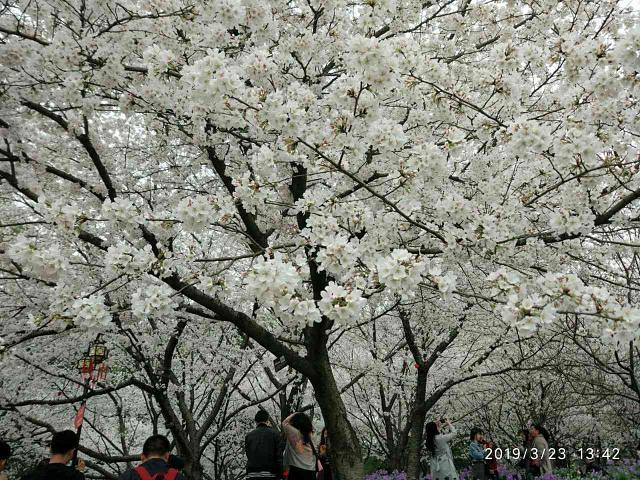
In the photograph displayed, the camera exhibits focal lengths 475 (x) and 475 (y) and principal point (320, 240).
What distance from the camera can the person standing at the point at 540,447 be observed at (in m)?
8.67

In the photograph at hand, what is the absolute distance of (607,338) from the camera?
2850 mm

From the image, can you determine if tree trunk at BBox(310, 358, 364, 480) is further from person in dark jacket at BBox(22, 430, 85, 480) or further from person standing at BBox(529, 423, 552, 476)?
person standing at BBox(529, 423, 552, 476)

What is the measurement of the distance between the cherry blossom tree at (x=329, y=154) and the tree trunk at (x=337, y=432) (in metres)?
0.02

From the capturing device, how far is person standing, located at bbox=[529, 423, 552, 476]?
867cm

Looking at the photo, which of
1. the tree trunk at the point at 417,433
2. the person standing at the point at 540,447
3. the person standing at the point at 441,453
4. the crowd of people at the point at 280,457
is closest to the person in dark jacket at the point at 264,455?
the crowd of people at the point at 280,457

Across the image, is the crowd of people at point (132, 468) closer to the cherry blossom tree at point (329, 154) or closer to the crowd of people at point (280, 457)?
the crowd of people at point (280, 457)

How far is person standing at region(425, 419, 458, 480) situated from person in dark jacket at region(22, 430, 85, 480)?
19.4ft

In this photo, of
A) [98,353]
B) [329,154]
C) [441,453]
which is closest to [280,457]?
[441,453]

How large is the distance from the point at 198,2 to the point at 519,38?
4616mm

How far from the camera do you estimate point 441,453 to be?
26.5 feet

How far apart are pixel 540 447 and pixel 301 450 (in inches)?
207

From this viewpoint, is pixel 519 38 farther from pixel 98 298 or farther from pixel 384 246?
pixel 98 298

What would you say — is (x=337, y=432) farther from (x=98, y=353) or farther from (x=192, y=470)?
(x=98, y=353)

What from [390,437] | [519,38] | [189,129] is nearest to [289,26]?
[189,129]
